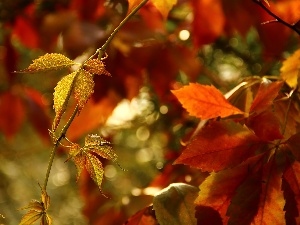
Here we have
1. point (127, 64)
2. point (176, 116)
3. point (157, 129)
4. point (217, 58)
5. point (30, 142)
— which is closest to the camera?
point (127, 64)

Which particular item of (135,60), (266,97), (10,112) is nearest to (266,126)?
(266,97)

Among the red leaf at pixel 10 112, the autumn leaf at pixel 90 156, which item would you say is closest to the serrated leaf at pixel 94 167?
the autumn leaf at pixel 90 156

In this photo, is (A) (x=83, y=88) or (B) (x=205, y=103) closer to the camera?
(A) (x=83, y=88)

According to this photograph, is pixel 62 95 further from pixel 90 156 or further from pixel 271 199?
pixel 271 199

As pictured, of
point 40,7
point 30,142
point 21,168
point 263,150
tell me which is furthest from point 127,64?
point 21,168

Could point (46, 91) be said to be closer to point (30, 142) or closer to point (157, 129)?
point (30, 142)

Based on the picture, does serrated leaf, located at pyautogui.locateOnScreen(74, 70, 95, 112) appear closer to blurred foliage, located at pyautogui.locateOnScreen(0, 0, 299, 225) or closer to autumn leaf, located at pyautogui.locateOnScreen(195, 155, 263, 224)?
autumn leaf, located at pyautogui.locateOnScreen(195, 155, 263, 224)
